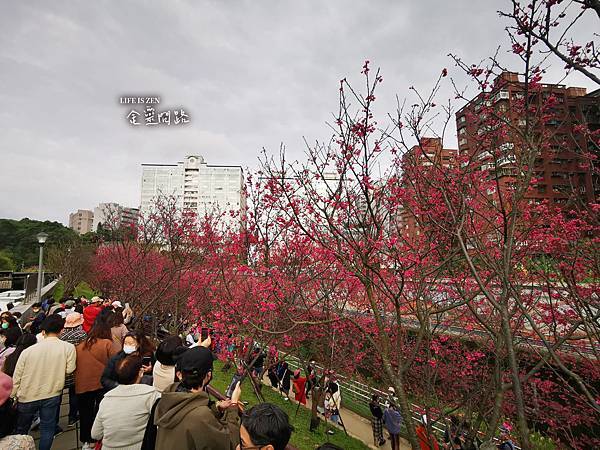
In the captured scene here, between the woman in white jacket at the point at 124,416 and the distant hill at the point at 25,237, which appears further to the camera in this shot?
the distant hill at the point at 25,237

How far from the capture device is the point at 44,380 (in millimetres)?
3494

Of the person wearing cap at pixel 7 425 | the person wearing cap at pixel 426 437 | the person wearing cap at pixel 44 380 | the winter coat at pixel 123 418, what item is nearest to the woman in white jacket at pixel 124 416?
the winter coat at pixel 123 418

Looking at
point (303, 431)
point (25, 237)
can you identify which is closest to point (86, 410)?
point (303, 431)

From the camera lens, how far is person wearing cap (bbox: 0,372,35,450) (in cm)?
216

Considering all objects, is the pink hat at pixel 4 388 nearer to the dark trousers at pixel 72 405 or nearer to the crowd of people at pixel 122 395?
the crowd of people at pixel 122 395

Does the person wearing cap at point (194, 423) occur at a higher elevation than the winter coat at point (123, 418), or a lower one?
higher

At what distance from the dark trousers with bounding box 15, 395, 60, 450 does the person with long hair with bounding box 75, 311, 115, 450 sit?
263 millimetres

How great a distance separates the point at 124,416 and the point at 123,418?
0.05 ft

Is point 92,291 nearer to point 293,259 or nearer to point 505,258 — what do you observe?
point 293,259

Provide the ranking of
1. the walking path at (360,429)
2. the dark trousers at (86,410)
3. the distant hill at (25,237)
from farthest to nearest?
the distant hill at (25,237), the walking path at (360,429), the dark trousers at (86,410)

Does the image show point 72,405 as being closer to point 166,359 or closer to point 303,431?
point 166,359

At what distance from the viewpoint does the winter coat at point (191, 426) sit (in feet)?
6.23

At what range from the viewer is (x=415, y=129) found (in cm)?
423

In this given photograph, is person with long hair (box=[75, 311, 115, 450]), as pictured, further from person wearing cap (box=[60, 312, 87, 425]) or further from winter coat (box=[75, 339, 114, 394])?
person wearing cap (box=[60, 312, 87, 425])
